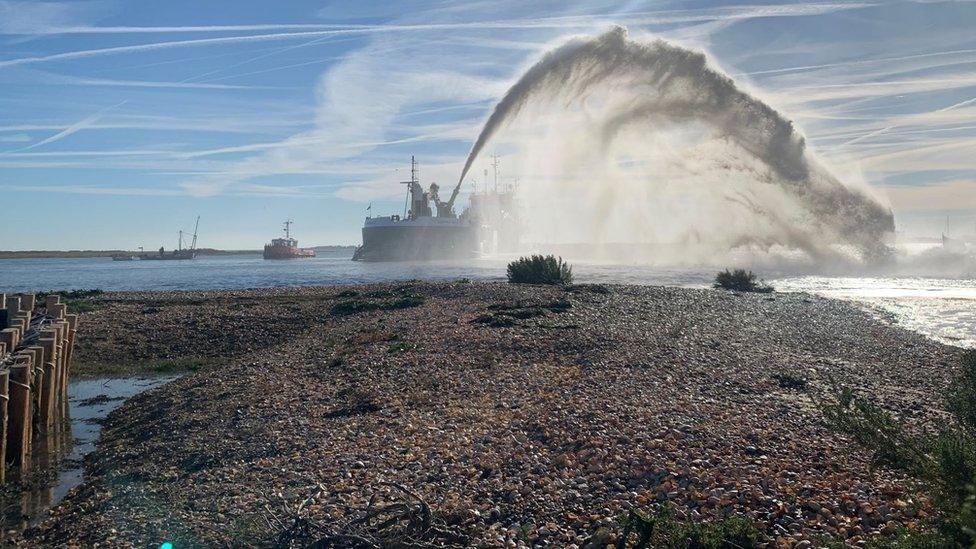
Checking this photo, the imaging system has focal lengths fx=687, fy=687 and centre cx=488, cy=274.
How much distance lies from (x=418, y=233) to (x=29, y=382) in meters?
95.2

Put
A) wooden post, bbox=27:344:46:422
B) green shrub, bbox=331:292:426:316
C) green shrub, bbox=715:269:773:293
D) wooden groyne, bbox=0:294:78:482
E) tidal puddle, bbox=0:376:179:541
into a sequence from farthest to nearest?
1. green shrub, bbox=715:269:773:293
2. green shrub, bbox=331:292:426:316
3. wooden post, bbox=27:344:46:422
4. wooden groyne, bbox=0:294:78:482
5. tidal puddle, bbox=0:376:179:541

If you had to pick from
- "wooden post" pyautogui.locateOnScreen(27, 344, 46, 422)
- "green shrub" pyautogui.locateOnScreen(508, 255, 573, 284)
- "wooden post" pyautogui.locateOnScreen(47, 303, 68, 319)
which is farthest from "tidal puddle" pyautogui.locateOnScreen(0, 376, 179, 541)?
"green shrub" pyautogui.locateOnScreen(508, 255, 573, 284)

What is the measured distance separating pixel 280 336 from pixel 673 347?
1303cm

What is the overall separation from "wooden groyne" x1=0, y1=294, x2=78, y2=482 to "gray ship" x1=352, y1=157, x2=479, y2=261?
87.2m

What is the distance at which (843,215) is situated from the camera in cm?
5591

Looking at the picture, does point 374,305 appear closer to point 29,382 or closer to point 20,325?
point 20,325

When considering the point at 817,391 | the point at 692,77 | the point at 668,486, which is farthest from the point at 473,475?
the point at 692,77

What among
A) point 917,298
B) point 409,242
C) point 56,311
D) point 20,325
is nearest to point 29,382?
point 20,325

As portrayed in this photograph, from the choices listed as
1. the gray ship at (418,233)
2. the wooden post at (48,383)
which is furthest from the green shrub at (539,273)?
the gray ship at (418,233)

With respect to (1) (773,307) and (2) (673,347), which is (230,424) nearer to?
(2) (673,347)

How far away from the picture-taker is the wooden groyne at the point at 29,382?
1032cm

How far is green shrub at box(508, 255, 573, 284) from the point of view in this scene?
3472 centimetres

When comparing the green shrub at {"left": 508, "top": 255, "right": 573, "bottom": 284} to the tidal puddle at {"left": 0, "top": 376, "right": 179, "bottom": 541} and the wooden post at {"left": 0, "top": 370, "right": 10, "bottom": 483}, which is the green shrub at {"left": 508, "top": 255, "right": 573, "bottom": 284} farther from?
the wooden post at {"left": 0, "top": 370, "right": 10, "bottom": 483}

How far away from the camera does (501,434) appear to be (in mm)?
9492
